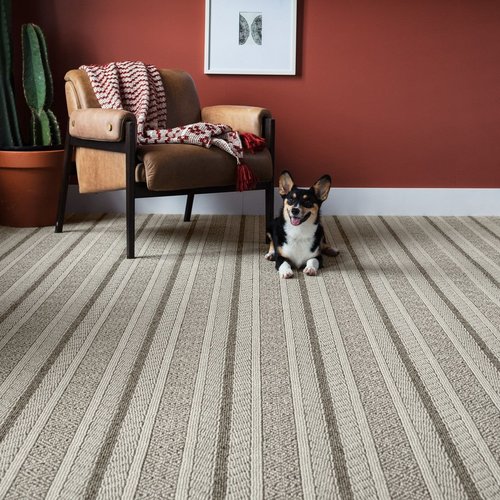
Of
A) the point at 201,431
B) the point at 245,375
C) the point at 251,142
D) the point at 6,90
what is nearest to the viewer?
the point at 201,431

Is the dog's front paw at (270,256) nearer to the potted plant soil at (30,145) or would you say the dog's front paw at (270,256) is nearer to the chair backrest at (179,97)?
the chair backrest at (179,97)

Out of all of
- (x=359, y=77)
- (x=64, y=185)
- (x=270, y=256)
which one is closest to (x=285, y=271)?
(x=270, y=256)

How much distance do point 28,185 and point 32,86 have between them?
50cm

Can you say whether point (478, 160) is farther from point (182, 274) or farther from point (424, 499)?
point (424, 499)

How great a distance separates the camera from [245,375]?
6.49 ft

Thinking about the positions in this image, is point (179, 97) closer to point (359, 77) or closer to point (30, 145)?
point (30, 145)

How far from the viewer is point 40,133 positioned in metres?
3.93

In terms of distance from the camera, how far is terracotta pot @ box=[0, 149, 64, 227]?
3.75 m

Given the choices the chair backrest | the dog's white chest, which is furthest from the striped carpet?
the chair backrest

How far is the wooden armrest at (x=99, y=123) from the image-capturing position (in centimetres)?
319

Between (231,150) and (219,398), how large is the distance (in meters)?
1.71

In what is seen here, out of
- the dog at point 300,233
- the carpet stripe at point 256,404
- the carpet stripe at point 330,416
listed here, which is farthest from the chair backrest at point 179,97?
the carpet stripe at point 330,416

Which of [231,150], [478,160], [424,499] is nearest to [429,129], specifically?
[478,160]

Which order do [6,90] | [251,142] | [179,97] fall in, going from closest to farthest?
1. [251,142]
2. [179,97]
3. [6,90]
